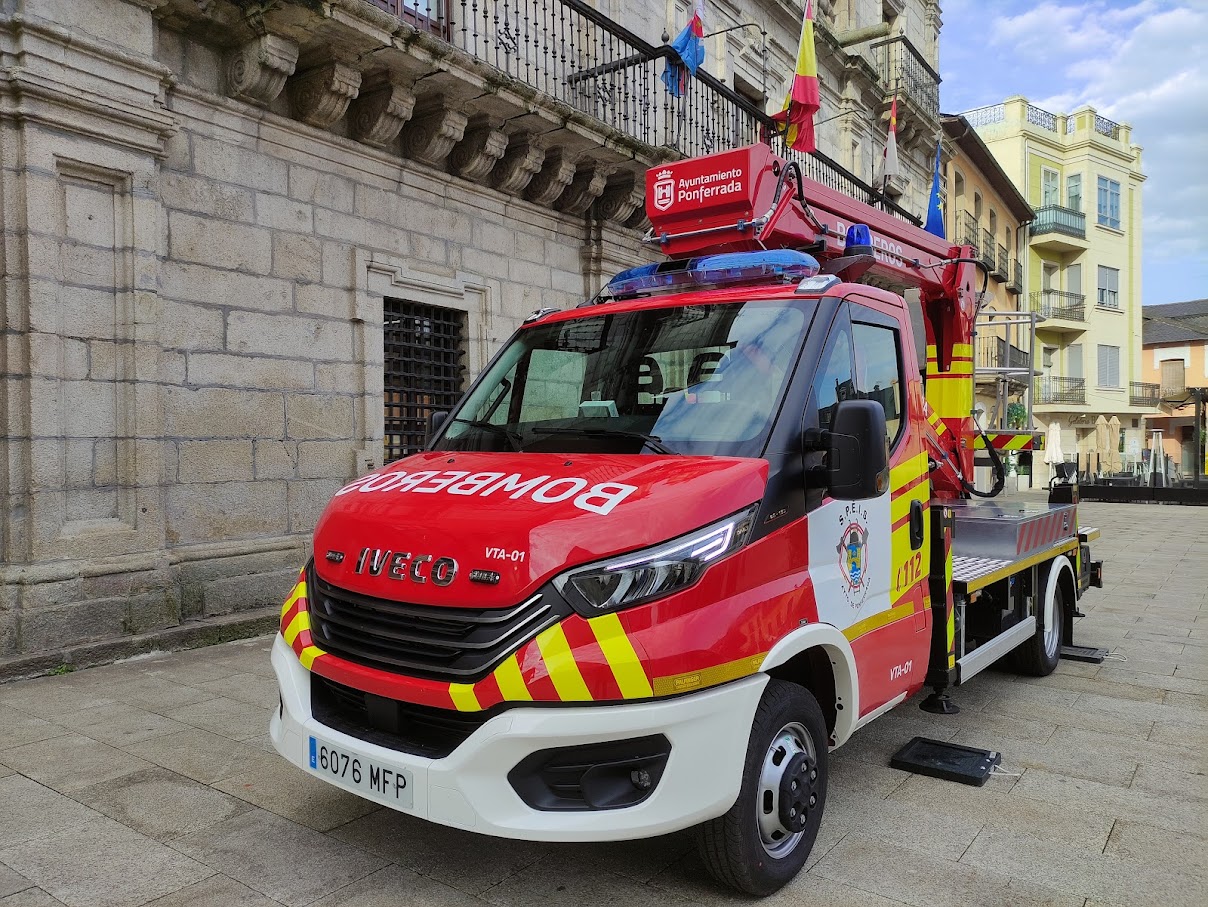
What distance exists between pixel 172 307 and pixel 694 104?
8165 millimetres

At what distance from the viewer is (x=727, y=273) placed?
3.90 m

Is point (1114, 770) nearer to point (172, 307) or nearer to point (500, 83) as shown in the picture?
point (172, 307)

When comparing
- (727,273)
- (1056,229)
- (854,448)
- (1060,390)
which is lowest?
(854,448)

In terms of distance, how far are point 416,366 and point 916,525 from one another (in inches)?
251

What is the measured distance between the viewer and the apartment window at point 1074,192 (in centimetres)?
4119

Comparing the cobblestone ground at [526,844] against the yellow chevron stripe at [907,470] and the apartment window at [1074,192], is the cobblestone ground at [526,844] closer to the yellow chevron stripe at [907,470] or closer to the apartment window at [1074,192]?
the yellow chevron stripe at [907,470]

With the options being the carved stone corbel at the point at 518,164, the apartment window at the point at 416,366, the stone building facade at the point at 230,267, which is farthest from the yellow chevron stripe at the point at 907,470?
the carved stone corbel at the point at 518,164

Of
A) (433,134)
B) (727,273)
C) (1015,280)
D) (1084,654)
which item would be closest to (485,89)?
(433,134)

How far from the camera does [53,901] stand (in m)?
2.95

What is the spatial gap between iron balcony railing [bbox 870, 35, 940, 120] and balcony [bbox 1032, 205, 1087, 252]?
21.0m

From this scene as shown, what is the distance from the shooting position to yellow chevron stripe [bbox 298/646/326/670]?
122 inches

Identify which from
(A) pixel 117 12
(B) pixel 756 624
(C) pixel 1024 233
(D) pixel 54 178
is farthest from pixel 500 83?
(C) pixel 1024 233

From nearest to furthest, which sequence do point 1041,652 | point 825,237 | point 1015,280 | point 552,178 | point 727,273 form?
1. point 727,273
2. point 825,237
3. point 1041,652
4. point 552,178
5. point 1015,280

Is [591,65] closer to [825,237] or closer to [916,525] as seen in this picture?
[825,237]
